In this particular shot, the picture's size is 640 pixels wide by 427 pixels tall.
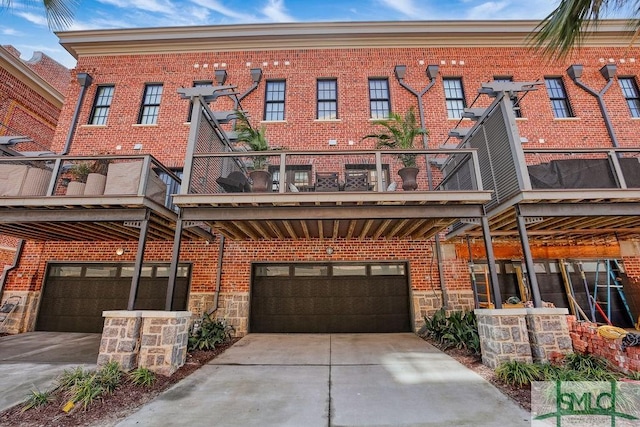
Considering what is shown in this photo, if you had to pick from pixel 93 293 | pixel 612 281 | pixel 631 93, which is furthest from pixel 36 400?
pixel 631 93

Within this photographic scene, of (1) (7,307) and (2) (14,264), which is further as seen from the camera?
(2) (14,264)

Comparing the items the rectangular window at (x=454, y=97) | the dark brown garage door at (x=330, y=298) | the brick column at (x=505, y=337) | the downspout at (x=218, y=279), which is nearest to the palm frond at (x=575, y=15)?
the brick column at (x=505, y=337)

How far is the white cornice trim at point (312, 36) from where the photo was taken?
10172 mm

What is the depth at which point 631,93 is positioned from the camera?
9.92 metres

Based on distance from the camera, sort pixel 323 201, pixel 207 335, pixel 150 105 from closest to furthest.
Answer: pixel 323 201, pixel 207 335, pixel 150 105

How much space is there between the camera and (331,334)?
7.71m

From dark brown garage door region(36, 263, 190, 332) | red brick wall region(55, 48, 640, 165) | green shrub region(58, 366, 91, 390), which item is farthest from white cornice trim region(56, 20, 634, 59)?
green shrub region(58, 366, 91, 390)

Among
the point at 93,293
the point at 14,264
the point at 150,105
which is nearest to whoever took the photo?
the point at 93,293

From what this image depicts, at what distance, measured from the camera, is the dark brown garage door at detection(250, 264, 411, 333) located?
788cm

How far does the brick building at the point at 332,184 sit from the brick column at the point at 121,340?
0.44 meters

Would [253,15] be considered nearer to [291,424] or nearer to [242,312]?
[242,312]

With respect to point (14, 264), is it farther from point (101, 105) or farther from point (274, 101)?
point (274, 101)

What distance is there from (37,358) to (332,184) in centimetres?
661

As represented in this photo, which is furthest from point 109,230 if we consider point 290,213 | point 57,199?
point 290,213
